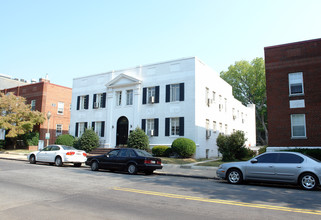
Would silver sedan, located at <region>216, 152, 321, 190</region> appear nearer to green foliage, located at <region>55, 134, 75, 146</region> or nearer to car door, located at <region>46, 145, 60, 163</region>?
car door, located at <region>46, 145, 60, 163</region>

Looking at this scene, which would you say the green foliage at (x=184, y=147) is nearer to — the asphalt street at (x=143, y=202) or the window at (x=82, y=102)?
the asphalt street at (x=143, y=202)

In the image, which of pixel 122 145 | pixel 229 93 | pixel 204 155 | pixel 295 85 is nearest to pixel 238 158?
pixel 204 155

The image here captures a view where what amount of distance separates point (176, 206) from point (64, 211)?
8.91 feet

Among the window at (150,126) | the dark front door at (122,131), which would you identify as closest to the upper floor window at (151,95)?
the window at (150,126)

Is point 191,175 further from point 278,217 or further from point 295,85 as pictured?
point 295,85

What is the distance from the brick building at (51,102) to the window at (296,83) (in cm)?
2993

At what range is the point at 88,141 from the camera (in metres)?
27.2

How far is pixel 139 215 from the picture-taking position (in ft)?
19.6

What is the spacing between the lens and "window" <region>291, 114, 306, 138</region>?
60.8 ft

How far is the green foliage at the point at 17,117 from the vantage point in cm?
3175

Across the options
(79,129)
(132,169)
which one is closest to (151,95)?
(79,129)

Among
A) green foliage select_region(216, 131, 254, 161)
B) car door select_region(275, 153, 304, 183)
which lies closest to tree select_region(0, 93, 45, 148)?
green foliage select_region(216, 131, 254, 161)

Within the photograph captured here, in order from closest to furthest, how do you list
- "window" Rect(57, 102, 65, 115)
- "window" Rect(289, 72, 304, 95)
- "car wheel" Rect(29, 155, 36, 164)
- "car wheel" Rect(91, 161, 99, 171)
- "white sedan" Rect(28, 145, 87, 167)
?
"car wheel" Rect(91, 161, 99, 171), "white sedan" Rect(28, 145, 87, 167), "window" Rect(289, 72, 304, 95), "car wheel" Rect(29, 155, 36, 164), "window" Rect(57, 102, 65, 115)

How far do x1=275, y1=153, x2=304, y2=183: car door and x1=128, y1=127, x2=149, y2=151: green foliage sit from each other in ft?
47.6
